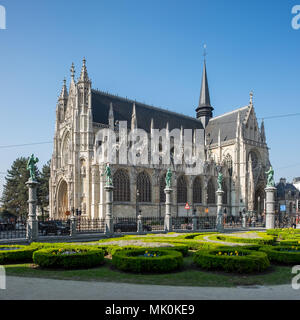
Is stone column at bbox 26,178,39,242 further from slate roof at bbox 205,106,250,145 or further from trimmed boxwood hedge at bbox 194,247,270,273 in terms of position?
slate roof at bbox 205,106,250,145

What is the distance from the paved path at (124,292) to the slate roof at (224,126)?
53446mm

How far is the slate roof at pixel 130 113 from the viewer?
160 feet

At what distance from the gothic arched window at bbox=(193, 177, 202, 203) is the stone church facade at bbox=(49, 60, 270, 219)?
166mm

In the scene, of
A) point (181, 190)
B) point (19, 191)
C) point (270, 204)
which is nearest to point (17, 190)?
point (19, 191)

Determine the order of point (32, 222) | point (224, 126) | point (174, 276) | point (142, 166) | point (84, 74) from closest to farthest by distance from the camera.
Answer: point (174, 276) < point (32, 222) < point (142, 166) < point (84, 74) < point (224, 126)

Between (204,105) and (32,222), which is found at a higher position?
(204,105)

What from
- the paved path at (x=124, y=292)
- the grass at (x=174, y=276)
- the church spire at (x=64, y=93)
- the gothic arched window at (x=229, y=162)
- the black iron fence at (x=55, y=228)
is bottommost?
the black iron fence at (x=55, y=228)

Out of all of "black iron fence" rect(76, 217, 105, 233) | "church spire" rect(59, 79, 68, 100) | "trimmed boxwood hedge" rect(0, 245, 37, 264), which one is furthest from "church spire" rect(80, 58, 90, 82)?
"trimmed boxwood hedge" rect(0, 245, 37, 264)

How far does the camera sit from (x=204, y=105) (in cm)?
7019

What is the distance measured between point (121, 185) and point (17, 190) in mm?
26394

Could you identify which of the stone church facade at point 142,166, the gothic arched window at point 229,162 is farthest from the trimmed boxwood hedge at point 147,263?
the gothic arched window at point 229,162

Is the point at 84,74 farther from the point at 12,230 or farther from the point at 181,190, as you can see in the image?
the point at 12,230

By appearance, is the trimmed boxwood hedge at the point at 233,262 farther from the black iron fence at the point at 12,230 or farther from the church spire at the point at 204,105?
the church spire at the point at 204,105
